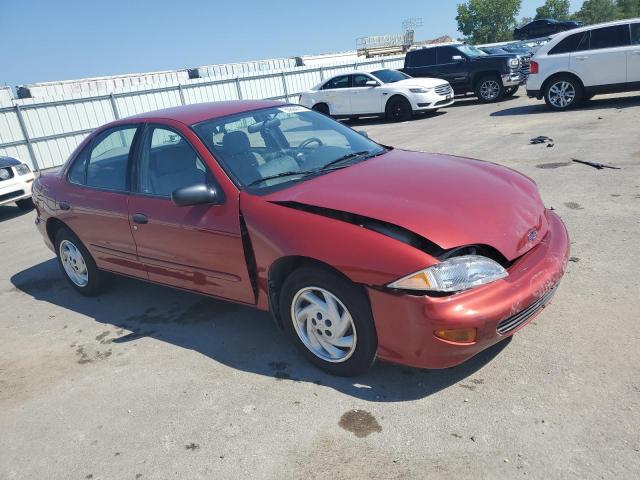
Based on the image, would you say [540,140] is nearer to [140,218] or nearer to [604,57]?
[604,57]

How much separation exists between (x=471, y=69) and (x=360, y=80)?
11.8 ft

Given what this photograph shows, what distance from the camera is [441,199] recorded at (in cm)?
318

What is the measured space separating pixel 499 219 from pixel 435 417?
118cm

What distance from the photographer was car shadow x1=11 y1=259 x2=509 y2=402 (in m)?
3.16

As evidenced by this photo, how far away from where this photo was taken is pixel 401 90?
50.1 ft

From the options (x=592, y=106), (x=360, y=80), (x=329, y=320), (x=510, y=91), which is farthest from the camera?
(x=510, y=91)

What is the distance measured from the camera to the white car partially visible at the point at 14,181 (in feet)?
30.4

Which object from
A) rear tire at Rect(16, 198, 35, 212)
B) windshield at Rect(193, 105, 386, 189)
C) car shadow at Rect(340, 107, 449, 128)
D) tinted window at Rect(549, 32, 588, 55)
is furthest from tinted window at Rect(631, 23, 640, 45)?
rear tire at Rect(16, 198, 35, 212)

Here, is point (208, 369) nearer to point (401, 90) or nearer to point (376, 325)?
point (376, 325)

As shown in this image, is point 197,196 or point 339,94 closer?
point 197,196

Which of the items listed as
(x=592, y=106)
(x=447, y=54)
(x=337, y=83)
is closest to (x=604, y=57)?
(x=592, y=106)

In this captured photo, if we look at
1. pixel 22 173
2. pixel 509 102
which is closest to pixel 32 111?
pixel 22 173

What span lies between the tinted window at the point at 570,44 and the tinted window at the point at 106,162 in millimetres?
10793

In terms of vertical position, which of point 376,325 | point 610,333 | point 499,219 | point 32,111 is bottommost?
point 610,333
